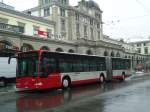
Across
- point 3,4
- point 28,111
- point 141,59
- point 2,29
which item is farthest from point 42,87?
point 141,59

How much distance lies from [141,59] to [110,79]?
259 ft

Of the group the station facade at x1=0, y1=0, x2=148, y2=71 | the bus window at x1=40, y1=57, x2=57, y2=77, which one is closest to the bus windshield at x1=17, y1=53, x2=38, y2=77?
the bus window at x1=40, y1=57, x2=57, y2=77

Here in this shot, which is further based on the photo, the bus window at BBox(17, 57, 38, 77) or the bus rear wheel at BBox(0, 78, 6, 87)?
the bus rear wheel at BBox(0, 78, 6, 87)

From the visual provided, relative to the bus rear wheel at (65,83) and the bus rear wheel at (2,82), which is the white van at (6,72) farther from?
the bus rear wheel at (65,83)

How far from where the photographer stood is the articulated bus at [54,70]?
18109 mm

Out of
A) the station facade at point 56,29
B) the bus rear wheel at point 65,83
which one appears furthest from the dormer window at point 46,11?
the bus rear wheel at point 65,83

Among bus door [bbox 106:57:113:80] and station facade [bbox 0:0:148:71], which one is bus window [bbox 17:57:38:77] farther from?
station facade [bbox 0:0:148:71]

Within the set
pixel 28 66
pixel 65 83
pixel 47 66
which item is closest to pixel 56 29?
pixel 65 83

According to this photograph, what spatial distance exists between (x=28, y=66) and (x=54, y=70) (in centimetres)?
197

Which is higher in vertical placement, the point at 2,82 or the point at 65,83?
the point at 65,83

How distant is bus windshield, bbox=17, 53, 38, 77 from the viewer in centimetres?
1815

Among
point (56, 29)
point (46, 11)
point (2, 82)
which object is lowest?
point (2, 82)

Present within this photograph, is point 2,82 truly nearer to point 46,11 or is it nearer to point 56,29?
point 56,29

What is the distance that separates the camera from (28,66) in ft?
60.6
